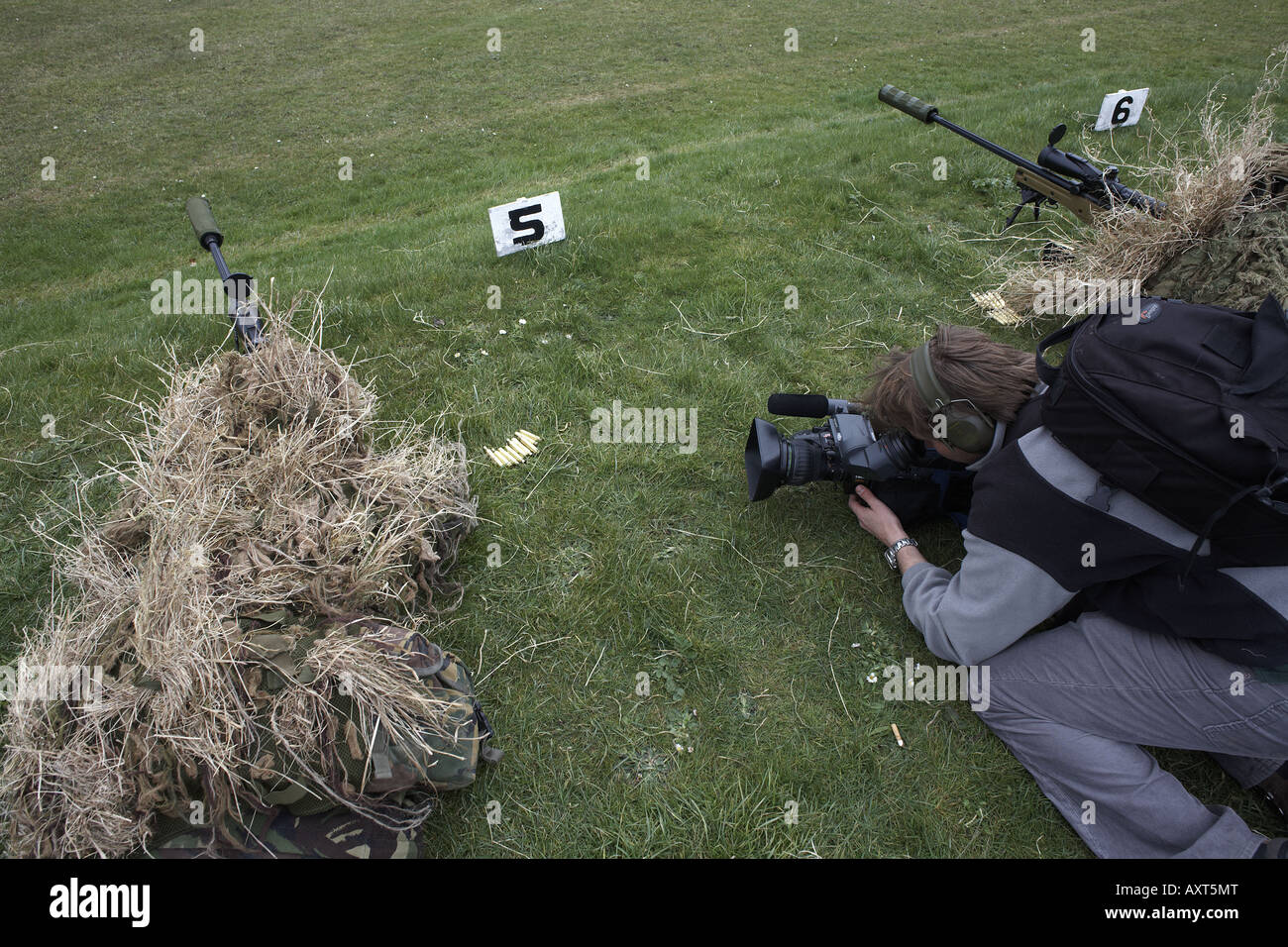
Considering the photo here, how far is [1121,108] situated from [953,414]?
5.43 metres

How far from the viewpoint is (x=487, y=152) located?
8.95 metres

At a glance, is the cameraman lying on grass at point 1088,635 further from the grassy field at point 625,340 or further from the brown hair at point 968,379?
the grassy field at point 625,340

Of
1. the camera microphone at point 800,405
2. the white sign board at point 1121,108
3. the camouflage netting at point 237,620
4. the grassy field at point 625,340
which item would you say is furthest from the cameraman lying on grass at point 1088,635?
the white sign board at point 1121,108

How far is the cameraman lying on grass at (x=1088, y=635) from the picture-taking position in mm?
1901

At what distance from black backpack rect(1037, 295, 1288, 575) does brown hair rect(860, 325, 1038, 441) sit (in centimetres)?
32

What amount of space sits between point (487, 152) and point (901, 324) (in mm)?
6713

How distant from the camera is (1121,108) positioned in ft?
19.5

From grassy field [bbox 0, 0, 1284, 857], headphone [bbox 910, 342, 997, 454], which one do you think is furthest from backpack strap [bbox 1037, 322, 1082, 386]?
grassy field [bbox 0, 0, 1284, 857]

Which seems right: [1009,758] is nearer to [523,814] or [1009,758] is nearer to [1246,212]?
[523,814]

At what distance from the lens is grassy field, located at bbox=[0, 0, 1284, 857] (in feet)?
7.25

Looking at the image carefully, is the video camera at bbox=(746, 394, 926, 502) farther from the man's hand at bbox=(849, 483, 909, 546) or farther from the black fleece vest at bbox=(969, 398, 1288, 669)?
the black fleece vest at bbox=(969, 398, 1288, 669)

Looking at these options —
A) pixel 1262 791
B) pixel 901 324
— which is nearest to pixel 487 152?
pixel 901 324

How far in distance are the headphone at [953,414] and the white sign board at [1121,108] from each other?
510 centimetres

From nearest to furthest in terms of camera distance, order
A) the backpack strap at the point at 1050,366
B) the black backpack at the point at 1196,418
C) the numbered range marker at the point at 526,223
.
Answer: the black backpack at the point at 1196,418 < the backpack strap at the point at 1050,366 < the numbered range marker at the point at 526,223
